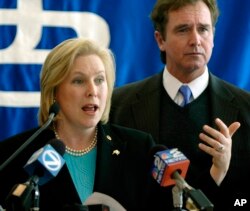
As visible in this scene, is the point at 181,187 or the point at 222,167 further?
the point at 222,167

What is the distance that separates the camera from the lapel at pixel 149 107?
8.52 ft

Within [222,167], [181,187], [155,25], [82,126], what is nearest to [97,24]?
[155,25]

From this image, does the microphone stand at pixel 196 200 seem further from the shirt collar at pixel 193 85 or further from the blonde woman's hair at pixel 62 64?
the shirt collar at pixel 193 85

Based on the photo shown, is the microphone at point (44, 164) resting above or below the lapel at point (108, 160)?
above

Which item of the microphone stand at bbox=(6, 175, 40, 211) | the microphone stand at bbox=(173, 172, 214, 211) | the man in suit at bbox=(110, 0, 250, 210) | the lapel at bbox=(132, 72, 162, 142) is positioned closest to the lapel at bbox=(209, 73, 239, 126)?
the man in suit at bbox=(110, 0, 250, 210)

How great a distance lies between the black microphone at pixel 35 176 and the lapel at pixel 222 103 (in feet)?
3.28

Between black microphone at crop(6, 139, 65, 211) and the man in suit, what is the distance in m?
0.90

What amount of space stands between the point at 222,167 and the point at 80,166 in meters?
0.50

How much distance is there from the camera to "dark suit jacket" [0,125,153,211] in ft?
7.21

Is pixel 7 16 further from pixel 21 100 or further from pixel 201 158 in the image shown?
pixel 201 158

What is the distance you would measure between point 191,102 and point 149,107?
172 mm

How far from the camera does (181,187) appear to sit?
1.59 meters

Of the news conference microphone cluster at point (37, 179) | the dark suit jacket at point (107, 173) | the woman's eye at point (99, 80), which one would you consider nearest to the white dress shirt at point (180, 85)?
the dark suit jacket at point (107, 173)

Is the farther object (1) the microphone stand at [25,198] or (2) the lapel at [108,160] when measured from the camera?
(2) the lapel at [108,160]
